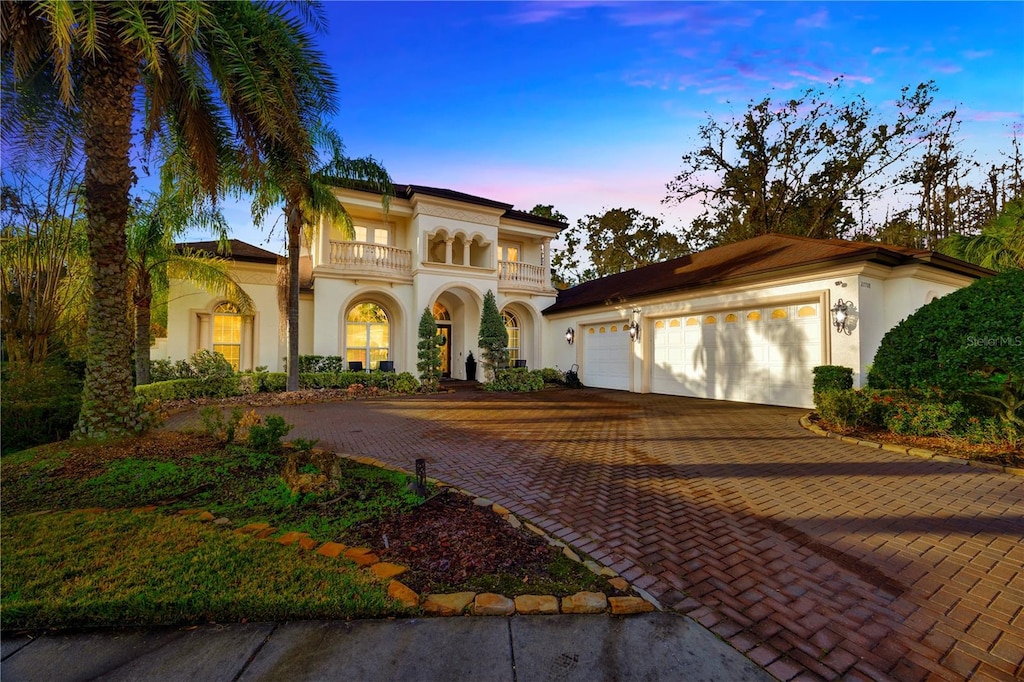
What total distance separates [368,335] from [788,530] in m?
16.6

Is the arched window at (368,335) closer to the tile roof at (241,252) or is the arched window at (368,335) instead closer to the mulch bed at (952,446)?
the tile roof at (241,252)

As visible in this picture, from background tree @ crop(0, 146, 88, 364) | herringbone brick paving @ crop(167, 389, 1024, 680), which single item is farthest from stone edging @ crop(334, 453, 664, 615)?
background tree @ crop(0, 146, 88, 364)

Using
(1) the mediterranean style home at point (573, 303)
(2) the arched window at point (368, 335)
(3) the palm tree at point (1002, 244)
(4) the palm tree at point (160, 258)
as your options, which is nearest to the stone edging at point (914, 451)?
(1) the mediterranean style home at point (573, 303)

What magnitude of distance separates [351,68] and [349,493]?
8930mm

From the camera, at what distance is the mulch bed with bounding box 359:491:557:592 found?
9.66 feet

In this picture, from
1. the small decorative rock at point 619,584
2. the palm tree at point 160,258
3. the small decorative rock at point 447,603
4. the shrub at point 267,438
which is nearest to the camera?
the small decorative rock at point 447,603

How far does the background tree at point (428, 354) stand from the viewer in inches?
610

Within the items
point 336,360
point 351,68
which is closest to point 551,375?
point 336,360

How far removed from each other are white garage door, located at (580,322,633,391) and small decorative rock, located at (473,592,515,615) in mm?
13509

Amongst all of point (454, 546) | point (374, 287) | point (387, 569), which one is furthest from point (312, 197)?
point (387, 569)

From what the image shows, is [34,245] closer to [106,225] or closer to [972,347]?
[106,225]

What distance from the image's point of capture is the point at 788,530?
12.5 ft

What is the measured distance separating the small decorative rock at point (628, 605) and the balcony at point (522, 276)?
16749 mm

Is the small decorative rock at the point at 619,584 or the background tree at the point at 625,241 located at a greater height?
the background tree at the point at 625,241
